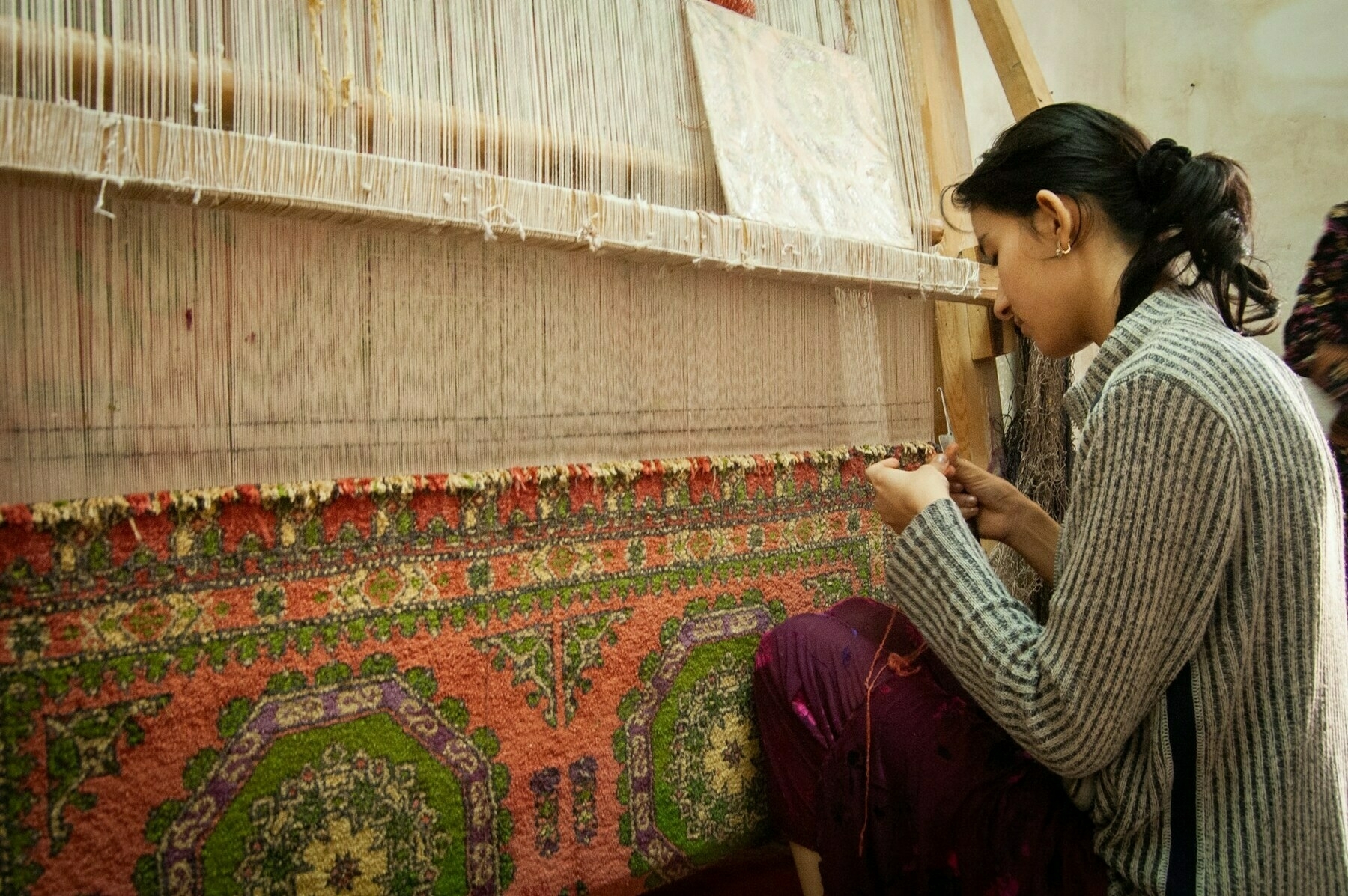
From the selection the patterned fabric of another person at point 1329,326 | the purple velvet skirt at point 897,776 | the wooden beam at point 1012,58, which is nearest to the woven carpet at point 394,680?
the purple velvet skirt at point 897,776

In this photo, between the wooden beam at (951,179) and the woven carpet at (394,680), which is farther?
the wooden beam at (951,179)

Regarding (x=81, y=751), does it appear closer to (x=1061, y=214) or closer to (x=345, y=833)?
(x=345, y=833)

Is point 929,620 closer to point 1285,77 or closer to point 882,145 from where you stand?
point 882,145

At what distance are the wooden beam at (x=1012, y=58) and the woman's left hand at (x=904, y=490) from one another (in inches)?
35.7

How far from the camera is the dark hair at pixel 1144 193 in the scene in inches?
38.4

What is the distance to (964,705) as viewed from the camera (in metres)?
1.11

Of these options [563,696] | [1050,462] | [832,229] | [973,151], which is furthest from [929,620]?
[973,151]

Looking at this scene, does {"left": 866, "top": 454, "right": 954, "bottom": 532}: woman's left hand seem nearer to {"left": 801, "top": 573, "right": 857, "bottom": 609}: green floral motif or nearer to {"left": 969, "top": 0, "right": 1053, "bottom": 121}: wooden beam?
{"left": 801, "top": 573, "right": 857, "bottom": 609}: green floral motif

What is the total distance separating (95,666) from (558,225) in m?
0.70

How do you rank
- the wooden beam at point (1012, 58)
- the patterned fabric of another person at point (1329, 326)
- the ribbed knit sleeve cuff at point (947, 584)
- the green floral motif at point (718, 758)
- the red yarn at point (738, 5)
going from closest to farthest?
the ribbed knit sleeve cuff at point (947, 584) < the green floral motif at point (718, 758) < the red yarn at point (738, 5) < the patterned fabric of another person at point (1329, 326) < the wooden beam at point (1012, 58)

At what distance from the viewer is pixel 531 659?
3.77ft

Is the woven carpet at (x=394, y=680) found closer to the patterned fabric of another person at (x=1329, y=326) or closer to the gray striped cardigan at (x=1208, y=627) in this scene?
the gray striped cardigan at (x=1208, y=627)

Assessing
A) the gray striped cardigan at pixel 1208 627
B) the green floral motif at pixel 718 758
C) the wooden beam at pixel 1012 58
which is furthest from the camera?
the wooden beam at pixel 1012 58

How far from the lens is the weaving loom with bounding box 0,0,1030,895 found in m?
0.88
